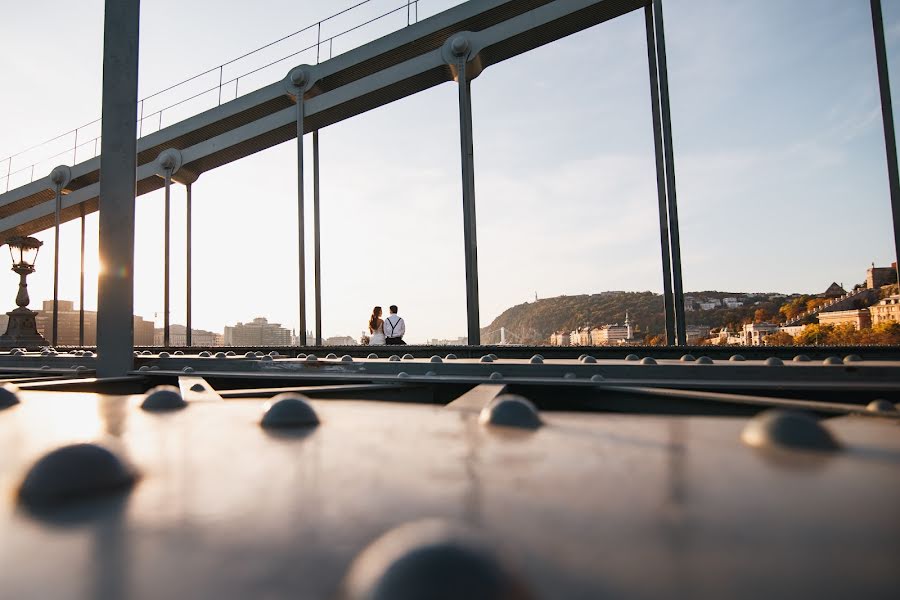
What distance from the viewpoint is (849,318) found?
8.20 m

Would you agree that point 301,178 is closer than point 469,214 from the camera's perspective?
No

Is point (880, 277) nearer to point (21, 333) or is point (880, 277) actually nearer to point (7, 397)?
point (7, 397)

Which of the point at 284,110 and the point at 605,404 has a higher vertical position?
the point at 284,110

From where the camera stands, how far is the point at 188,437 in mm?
1079

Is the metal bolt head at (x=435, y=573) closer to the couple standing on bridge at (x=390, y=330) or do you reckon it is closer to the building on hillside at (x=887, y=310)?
the couple standing on bridge at (x=390, y=330)

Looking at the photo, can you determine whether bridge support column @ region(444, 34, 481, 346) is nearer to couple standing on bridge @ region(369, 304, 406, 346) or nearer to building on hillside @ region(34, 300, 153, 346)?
couple standing on bridge @ region(369, 304, 406, 346)

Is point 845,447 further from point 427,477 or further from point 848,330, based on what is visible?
point 848,330

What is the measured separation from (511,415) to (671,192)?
6.58 m

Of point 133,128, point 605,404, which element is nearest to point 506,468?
point 605,404

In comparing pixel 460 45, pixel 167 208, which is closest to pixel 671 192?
pixel 460 45

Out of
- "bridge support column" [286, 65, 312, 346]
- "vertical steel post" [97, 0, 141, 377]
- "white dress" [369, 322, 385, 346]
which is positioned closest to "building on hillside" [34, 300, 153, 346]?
"bridge support column" [286, 65, 312, 346]

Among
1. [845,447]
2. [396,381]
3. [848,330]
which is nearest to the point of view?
[845,447]

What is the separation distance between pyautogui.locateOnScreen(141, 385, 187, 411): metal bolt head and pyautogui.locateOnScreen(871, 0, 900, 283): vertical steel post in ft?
23.6

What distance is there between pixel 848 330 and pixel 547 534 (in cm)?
1055
